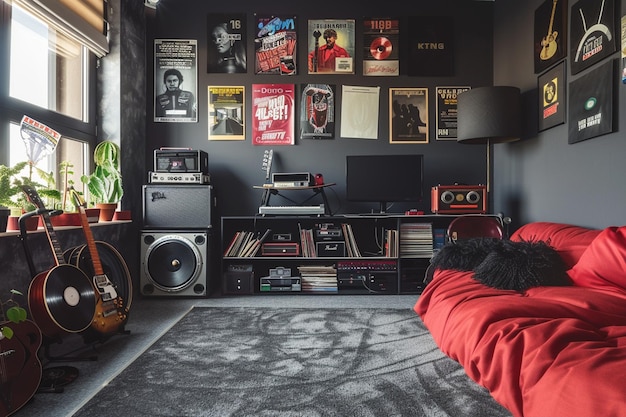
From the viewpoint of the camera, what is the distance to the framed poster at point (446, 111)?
148 inches

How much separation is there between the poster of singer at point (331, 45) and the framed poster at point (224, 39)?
2.17 ft

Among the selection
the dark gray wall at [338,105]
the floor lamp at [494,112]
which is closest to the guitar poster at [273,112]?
the dark gray wall at [338,105]

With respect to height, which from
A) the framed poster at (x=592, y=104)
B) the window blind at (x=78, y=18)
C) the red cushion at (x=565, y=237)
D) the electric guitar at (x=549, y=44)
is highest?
the window blind at (x=78, y=18)

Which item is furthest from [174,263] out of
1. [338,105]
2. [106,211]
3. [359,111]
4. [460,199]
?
[460,199]

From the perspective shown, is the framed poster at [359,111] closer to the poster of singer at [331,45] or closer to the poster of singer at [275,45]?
the poster of singer at [331,45]

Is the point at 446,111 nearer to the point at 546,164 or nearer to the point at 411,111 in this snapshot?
the point at 411,111

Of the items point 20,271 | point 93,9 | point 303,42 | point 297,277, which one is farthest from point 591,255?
point 93,9

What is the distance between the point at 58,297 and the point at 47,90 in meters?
1.71

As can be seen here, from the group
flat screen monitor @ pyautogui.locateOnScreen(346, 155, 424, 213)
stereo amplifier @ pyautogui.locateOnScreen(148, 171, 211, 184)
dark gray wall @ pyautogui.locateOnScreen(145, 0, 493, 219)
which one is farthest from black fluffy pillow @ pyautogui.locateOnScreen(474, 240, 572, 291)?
stereo amplifier @ pyautogui.locateOnScreen(148, 171, 211, 184)

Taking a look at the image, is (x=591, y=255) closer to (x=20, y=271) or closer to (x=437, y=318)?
(x=437, y=318)

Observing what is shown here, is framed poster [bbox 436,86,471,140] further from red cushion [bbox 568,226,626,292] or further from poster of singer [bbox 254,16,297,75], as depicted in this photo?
red cushion [bbox 568,226,626,292]

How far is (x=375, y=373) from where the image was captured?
171 centimetres

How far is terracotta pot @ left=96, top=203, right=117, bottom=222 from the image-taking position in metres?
2.90

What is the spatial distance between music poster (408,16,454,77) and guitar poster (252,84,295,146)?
1224mm
